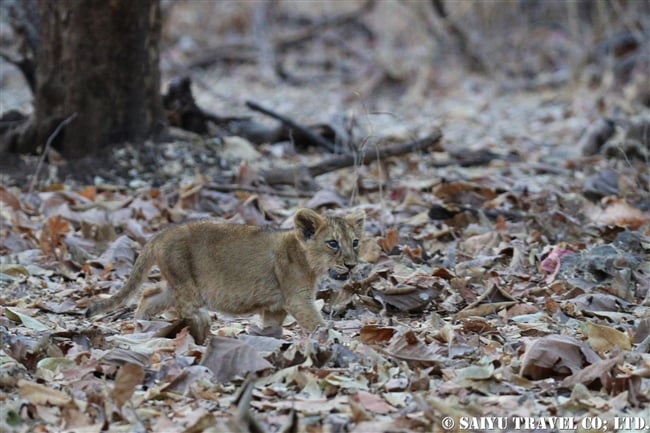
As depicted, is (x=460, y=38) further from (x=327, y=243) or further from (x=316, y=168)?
(x=327, y=243)

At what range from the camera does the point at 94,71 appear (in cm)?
901

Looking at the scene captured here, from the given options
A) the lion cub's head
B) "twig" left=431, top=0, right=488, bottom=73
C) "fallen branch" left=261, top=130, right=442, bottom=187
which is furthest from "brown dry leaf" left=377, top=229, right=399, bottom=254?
"twig" left=431, top=0, right=488, bottom=73

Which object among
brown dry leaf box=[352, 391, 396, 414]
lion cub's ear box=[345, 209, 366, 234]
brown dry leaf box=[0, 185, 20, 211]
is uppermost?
lion cub's ear box=[345, 209, 366, 234]

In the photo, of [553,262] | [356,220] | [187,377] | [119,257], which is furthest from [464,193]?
[187,377]

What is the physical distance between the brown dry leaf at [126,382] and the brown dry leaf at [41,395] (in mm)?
182

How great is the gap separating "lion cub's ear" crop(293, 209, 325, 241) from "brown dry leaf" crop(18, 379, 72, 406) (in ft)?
5.90

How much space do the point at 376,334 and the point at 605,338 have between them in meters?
1.05

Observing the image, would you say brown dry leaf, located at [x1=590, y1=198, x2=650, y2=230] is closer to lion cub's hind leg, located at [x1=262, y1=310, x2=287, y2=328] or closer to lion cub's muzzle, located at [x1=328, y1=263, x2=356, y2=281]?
lion cub's muzzle, located at [x1=328, y1=263, x2=356, y2=281]

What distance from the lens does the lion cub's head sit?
5.55 m

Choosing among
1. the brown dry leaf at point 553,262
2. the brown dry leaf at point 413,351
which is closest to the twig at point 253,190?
the brown dry leaf at point 553,262

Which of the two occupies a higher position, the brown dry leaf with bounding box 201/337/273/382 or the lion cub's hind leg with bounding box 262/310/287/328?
the brown dry leaf with bounding box 201/337/273/382

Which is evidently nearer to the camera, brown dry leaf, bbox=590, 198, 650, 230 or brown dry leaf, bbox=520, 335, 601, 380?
brown dry leaf, bbox=520, 335, 601, 380

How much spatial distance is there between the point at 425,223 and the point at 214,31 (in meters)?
12.6

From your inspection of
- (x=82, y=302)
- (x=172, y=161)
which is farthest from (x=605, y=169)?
(x=82, y=302)
